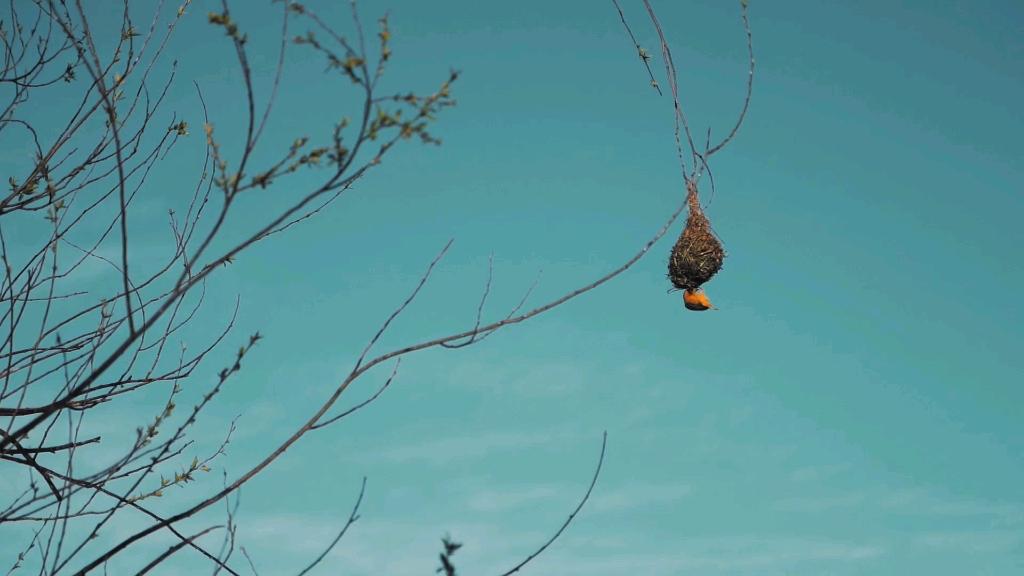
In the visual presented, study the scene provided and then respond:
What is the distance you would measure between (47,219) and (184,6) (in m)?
1.01

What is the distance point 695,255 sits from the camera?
5.68 m

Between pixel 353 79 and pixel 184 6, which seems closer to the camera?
pixel 353 79

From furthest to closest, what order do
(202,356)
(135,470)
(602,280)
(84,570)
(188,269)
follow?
1. (202,356)
2. (135,470)
3. (602,280)
4. (84,570)
5. (188,269)

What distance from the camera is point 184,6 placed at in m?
3.34

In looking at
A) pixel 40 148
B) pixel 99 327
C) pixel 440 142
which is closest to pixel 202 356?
pixel 99 327

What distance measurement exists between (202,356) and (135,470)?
0.41 metres

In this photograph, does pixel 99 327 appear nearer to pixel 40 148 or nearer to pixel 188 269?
pixel 40 148

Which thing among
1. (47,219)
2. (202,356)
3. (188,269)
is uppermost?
(47,219)

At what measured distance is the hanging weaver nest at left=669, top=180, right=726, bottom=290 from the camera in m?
5.68

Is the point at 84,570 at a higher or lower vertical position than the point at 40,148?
lower

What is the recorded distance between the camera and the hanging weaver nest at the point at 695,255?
5676mm

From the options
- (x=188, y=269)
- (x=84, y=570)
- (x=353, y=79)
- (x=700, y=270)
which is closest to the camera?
(x=188, y=269)

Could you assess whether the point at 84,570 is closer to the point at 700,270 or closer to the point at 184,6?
the point at 184,6

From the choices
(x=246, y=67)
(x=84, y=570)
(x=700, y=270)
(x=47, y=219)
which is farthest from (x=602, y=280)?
(x=700, y=270)
